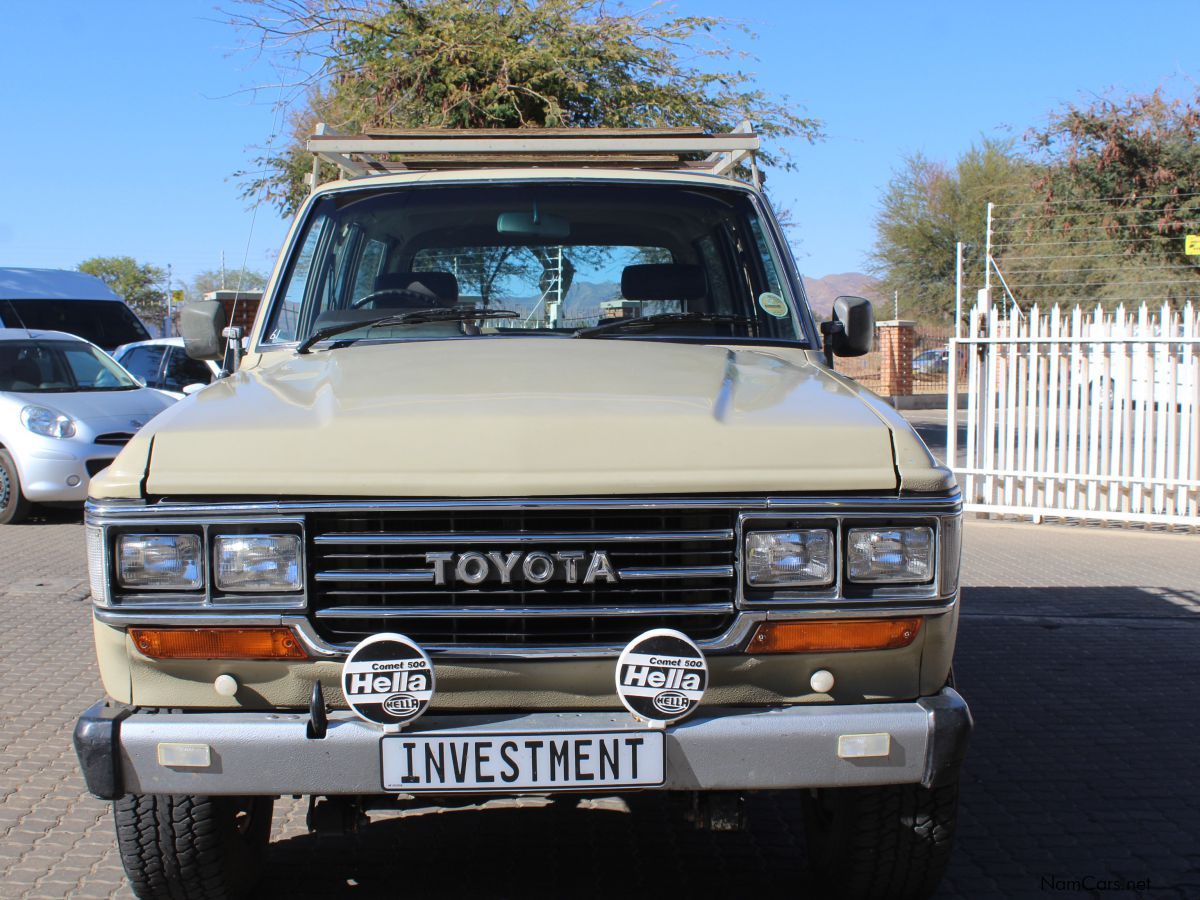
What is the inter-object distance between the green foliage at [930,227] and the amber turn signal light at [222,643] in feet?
172

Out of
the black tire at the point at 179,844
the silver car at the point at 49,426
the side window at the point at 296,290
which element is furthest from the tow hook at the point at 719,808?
the silver car at the point at 49,426

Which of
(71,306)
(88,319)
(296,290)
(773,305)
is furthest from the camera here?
(88,319)

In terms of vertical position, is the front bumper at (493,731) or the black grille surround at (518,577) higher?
the black grille surround at (518,577)

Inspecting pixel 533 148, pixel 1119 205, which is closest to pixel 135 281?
pixel 1119 205

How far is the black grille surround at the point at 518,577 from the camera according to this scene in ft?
9.30

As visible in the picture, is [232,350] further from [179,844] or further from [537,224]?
[179,844]

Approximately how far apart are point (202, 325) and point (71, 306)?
15666 mm

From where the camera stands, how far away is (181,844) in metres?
3.13

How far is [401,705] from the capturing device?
2770 mm

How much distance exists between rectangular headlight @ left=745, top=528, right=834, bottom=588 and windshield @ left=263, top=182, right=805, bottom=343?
163 centimetres

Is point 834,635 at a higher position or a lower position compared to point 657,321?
lower

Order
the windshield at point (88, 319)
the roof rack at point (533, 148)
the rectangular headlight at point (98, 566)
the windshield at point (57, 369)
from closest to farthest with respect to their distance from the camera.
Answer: the rectangular headlight at point (98, 566)
the roof rack at point (533, 148)
the windshield at point (57, 369)
the windshield at point (88, 319)

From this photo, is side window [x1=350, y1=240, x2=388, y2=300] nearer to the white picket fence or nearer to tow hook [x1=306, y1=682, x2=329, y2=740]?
tow hook [x1=306, y1=682, x2=329, y2=740]

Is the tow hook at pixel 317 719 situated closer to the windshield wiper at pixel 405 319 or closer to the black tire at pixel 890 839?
the black tire at pixel 890 839
